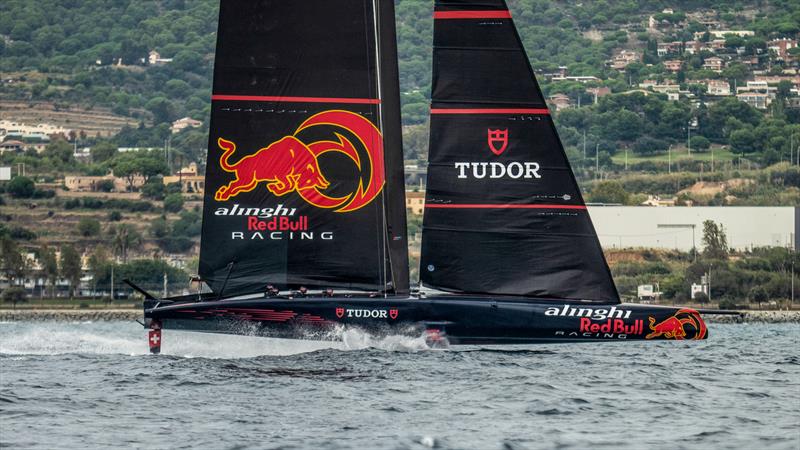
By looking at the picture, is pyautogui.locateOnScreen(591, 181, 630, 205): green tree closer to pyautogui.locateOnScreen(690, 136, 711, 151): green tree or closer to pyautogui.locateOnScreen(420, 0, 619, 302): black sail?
pyautogui.locateOnScreen(690, 136, 711, 151): green tree

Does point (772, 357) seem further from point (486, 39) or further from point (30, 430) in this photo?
point (30, 430)

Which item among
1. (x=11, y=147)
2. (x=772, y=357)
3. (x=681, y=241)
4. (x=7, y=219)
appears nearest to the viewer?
(x=772, y=357)

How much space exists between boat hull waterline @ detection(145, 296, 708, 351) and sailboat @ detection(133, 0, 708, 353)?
1.0 inches

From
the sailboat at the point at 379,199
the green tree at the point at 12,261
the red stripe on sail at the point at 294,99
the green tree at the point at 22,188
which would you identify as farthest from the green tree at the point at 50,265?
the red stripe on sail at the point at 294,99

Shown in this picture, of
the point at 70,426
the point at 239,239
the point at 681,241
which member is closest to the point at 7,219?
the point at 681,241

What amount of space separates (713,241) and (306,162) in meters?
77.9

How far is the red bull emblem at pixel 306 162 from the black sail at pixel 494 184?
129 cm

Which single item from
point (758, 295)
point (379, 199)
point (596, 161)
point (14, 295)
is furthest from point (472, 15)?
point (596, 161)

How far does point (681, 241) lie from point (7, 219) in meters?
53.4

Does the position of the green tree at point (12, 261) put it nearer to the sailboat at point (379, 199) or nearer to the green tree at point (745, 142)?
the sailboat at point (379, 199)

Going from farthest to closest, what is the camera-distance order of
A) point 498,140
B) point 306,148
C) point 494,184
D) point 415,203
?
point 415,203, point 306,148, point 498,140, point 494,184

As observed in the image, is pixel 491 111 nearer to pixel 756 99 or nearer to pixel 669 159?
pixel 669 159

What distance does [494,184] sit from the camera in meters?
31.3

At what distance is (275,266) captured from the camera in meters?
32.0
